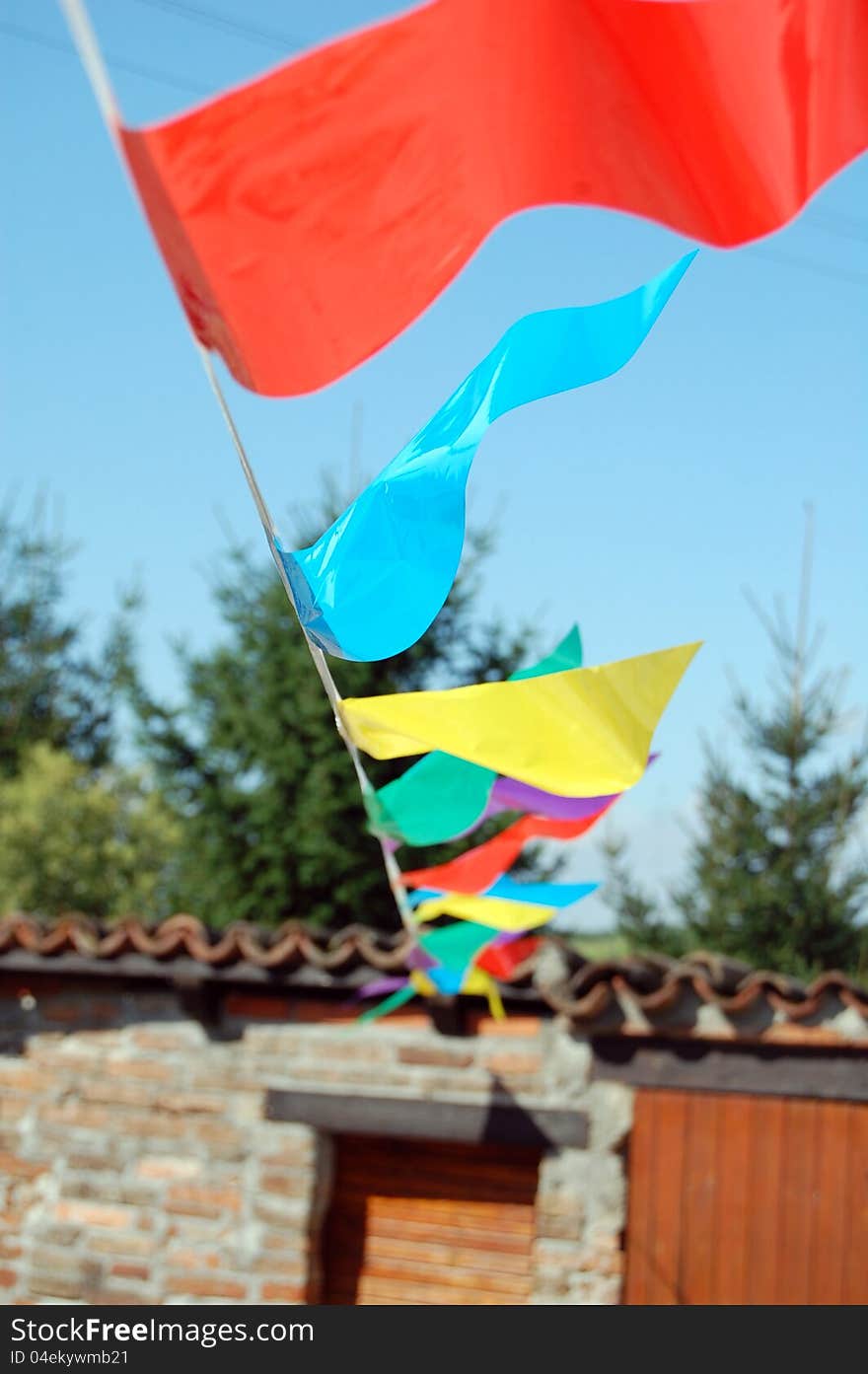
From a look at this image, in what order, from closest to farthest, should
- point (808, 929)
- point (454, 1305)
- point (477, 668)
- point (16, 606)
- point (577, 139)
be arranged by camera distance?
point (577, 139) < point (454, 1305) < point (808, 929) < point (477, 668) < point (16, 606)

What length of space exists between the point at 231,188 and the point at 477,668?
1032 centimetres

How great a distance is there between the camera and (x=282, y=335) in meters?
1.62

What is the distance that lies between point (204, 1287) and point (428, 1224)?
80 cm

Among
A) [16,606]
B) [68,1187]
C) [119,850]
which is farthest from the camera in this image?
[16,606]

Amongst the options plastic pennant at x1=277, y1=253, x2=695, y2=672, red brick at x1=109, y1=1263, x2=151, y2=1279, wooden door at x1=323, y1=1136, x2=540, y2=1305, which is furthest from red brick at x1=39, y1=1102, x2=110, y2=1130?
plastic pennant at x1=277, y1=253, x2=695, y2=672

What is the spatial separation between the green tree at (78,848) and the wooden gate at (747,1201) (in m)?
8.21

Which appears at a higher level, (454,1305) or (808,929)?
(808,929)

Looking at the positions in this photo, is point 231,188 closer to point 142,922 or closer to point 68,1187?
point 142,922

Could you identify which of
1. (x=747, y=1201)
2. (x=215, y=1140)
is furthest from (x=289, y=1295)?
(x=747, y=1201)

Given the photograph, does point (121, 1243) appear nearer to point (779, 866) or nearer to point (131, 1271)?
point (131, 1271)

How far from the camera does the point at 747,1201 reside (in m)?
4.46

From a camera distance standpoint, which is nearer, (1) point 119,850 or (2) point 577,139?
(2) point 577,139

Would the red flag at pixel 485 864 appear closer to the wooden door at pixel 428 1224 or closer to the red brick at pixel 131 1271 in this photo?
the wooden door at pixel 428 1224
